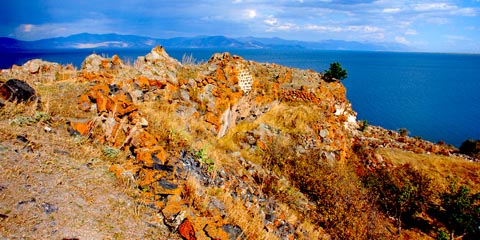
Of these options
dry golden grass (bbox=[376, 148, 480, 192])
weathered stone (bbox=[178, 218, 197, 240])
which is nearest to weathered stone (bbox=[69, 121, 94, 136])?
weathered stone (bbox=[178, 218, 197, 240])

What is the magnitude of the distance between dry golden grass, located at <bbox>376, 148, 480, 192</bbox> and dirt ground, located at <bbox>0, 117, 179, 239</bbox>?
1839cm

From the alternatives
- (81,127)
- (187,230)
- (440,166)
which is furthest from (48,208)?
(440,166)

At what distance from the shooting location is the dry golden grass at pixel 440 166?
1741 cm

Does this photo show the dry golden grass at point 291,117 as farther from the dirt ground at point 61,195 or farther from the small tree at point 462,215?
the dirt ground at point 61,195

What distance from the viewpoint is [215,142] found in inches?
472

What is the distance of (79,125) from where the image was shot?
21.4 feet

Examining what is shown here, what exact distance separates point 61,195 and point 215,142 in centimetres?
785

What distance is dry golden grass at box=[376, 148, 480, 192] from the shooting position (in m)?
17.4

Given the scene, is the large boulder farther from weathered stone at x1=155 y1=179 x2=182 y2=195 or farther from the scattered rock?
weathered stone at x1=155 y1=179 x2=182 y2=195

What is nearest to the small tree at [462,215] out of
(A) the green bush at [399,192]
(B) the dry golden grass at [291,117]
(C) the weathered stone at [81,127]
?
(A) the green bush at [399,192]

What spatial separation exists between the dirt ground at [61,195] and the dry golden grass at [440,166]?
18388 mm

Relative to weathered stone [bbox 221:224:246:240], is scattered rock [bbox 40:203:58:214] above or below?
above

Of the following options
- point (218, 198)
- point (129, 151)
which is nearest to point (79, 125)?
point (129, 151)

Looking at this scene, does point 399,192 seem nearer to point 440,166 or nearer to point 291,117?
point 291,117
